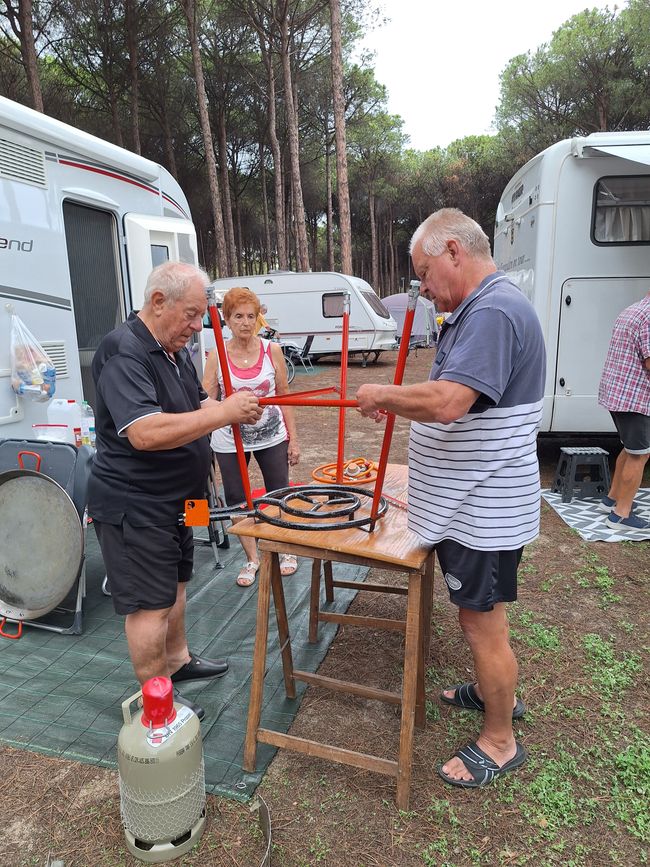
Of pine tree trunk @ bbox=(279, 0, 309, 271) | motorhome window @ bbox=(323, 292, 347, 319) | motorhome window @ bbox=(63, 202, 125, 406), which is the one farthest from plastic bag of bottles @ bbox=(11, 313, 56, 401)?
pine tree trunk @ bbox=(279, 0, 309, 271)

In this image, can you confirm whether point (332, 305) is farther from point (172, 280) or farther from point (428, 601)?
point (172, 280)

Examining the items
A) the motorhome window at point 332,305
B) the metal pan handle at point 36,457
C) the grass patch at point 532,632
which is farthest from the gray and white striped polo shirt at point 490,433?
the motorhome window at point 332,305

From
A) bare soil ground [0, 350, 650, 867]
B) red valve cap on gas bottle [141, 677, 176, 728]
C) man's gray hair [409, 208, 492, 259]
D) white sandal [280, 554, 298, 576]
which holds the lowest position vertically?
bare soil ground [0, 350, 650, 867]

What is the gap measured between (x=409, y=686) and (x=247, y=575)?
1826mm

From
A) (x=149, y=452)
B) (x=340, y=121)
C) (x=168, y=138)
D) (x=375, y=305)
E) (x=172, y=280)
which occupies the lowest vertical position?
(x=149, y=452)

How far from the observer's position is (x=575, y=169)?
4.84 m

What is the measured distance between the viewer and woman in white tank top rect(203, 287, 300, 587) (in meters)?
3.12

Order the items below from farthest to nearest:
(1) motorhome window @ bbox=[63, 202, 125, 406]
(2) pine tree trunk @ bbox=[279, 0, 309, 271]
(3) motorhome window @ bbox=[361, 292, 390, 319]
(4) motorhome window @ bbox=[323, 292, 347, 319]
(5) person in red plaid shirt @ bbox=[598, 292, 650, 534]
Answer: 1. (2) pine tree trunk @ bbox=[279, 0, 309, 271]
2. (3) motorhome window @ bbox=[361, 292, 390, 319]
3. (4) motorhome window @ bbox=[323, 292, 347, 319]
4. (1) motorhome window @ bbox=[63, 202, 125, 406]
5. (5) person in red plaid shirt @ bbox=[598, 292, 650, 534]

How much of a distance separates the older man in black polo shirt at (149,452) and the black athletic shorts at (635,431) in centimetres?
321

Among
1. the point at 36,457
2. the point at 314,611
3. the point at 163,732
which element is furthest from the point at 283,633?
the point at 36,457

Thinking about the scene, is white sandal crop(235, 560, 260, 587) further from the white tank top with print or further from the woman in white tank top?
the white tank top with print

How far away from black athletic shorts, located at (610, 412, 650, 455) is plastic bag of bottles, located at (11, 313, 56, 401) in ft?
12.6

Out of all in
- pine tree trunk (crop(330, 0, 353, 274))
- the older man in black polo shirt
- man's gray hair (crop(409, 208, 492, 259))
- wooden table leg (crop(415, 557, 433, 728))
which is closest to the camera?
man's gray hair (crop(409, 208, 492, 259))

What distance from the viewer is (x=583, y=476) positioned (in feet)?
16.5
